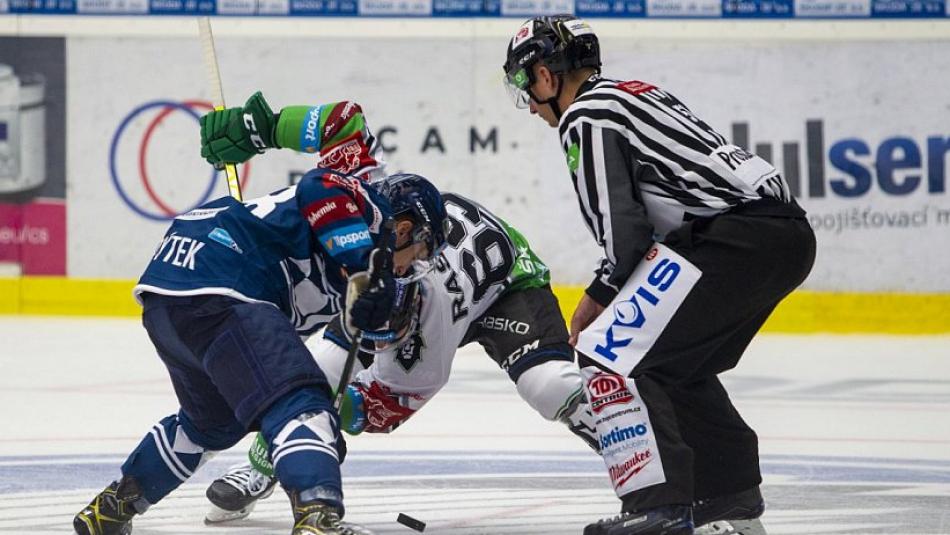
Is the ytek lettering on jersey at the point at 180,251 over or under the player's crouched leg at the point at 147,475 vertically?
over

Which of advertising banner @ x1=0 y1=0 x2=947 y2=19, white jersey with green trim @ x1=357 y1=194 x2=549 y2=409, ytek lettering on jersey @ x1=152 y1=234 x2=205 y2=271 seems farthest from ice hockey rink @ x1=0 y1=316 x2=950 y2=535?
advertising banner @ x1=0 y1=0 x2=947 y2=19

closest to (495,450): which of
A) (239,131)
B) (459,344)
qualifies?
(459,344)

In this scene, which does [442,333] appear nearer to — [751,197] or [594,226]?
[594,226]

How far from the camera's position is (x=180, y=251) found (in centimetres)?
358

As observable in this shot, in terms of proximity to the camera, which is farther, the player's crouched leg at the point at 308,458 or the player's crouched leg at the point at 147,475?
the player's crouched leg at the point at 147,475

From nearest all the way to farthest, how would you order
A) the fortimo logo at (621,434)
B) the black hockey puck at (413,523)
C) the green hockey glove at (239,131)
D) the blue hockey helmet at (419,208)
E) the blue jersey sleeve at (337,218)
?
the blue jersey sleeve at (337,218) < the fortimo logo at (621,434) < the blue hockey helmet at (419,208) < the black hockey puck at (413,523) < the green hockey glove at (239,131)

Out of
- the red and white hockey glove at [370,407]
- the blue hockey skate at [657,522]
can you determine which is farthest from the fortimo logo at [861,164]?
the blue hockey skate at [657,522]

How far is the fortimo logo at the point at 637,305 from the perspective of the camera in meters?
3.56

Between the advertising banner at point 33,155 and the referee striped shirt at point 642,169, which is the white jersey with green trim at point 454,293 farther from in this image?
the advertising banner at point 33,155

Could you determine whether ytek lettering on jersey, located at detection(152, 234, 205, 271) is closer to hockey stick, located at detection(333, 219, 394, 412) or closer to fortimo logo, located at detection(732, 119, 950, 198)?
hockey stick, located at detection(333, 219, 394, 412)

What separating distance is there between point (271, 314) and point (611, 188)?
0.76 metres

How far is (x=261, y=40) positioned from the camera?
9.62 metres

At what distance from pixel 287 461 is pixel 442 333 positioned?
3.14ft

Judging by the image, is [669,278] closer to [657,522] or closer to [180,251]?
[657,522]
